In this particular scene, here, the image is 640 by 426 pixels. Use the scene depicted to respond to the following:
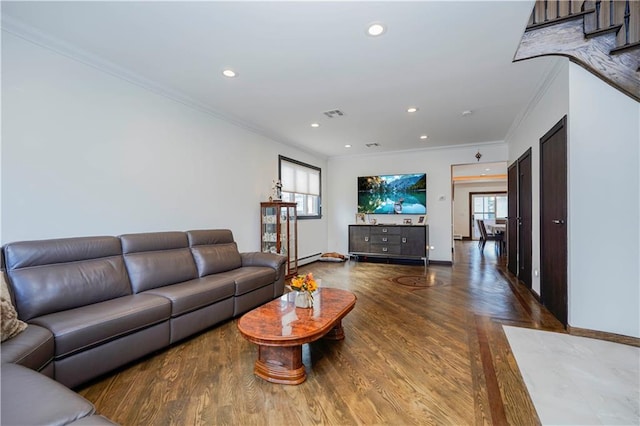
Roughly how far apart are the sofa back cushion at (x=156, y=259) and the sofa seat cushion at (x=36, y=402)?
1537 millimetres

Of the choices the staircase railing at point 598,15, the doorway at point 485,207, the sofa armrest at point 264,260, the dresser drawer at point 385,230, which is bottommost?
the sofa armrest at point 264,260

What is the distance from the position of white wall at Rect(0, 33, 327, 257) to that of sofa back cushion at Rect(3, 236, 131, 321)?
0.26 metres

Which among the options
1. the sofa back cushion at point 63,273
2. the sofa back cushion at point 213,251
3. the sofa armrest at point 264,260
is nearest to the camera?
the sofa back cushion at point 63,273

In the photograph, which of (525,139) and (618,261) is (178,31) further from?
(525,139)

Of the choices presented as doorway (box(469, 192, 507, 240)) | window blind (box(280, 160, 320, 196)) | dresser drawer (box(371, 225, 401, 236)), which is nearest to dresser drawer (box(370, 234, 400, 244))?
dresser drawer (box(371, 225, 401, 236))

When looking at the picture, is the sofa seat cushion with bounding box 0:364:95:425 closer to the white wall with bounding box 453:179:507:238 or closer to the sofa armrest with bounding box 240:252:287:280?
the sofa armrest with bounding box 240:252:287:280

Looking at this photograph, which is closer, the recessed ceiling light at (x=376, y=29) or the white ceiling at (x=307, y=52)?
the white ceiling at (x=307, y=52)

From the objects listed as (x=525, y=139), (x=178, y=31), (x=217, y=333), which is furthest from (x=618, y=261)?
(x=178, y=31)

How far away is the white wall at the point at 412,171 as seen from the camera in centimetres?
663

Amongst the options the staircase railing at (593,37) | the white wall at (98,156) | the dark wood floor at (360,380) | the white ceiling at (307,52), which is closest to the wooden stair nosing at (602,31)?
the staircase railing at (593,37)

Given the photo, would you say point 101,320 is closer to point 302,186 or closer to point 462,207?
point 302,186

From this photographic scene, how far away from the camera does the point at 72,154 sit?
108 inches

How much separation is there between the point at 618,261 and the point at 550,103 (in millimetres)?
1810

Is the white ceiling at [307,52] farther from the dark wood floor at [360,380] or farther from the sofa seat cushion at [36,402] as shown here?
the dark wood floor at [360,380]
